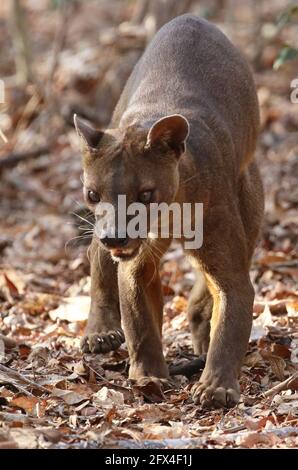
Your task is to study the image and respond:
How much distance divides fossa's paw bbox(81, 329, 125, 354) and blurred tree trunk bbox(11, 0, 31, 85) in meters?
7.60

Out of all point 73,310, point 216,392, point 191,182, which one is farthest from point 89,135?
point 73,310

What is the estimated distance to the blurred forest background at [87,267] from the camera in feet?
17.1

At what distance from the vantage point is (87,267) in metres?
9.30

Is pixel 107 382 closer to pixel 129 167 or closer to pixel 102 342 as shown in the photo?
pixel 102 342

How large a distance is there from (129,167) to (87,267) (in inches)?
155

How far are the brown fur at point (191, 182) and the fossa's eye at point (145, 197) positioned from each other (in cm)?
3

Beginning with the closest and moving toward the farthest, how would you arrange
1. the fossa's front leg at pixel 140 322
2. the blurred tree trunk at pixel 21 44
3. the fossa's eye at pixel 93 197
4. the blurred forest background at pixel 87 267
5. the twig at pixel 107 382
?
the blurred forest background at pixel 87 267, the fossa's eye at pixel 93 197, the twig at pixel 107 382, the fossa's front leg at pixel 140 322, the blurred tree trunk at pixel 21 44

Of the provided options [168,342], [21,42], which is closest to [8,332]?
[168,342]

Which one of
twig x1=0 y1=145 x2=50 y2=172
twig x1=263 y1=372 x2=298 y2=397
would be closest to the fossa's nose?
twig x1=263 y1=372 x2=298 y2=397

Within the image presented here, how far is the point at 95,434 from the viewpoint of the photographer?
15.5ft

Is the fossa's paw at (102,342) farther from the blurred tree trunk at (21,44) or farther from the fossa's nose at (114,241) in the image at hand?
the blurred tree trunk at (21,44)

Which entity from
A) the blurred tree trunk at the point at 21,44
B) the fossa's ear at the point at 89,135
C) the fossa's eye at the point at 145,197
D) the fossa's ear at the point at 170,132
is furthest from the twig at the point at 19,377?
the blurred tree trunk at the point at 21,44
